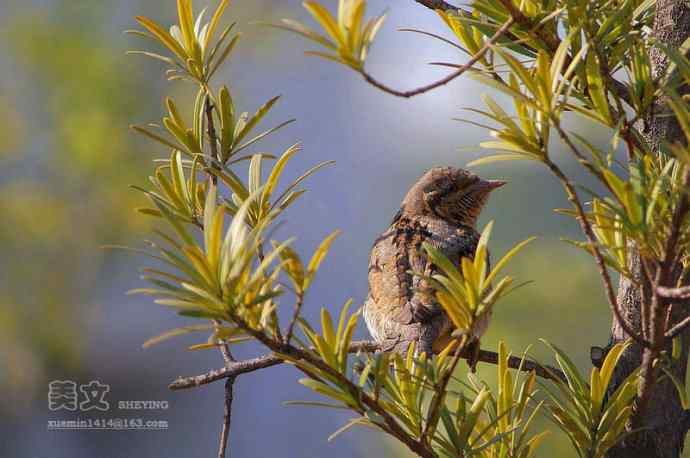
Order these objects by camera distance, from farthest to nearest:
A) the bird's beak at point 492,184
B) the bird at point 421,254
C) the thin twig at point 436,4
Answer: the bird's beak at point 492,184, the bird at point 421,254, the thin twig at point 436,4

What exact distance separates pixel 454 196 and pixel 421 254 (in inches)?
14.3

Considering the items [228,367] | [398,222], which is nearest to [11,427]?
[398,222]

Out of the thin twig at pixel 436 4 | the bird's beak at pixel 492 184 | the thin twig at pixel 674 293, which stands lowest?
the thin twig at pixel 674 293

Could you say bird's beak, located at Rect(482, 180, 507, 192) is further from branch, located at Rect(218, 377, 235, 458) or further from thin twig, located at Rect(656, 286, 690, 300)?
thin twig, located at Rect(656, 286, 690, 300)

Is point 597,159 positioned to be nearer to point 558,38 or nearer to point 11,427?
point 558,38

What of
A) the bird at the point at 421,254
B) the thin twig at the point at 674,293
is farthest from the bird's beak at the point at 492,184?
the thin twig at the point at 674,293

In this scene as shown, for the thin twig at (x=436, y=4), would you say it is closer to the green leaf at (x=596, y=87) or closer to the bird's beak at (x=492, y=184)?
the green leaf at (x=596, y=87)

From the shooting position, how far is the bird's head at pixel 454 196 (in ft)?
6.01

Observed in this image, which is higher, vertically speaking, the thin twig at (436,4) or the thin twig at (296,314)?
the thin twig at (436,4)

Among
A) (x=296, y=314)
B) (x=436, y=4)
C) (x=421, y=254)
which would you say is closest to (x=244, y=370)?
(x=296, y=314)

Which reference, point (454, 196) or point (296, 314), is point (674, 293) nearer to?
point (296, 314)

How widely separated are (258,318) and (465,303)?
0.57 feet

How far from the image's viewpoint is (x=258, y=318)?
0.67 m

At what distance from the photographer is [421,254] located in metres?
1.52
